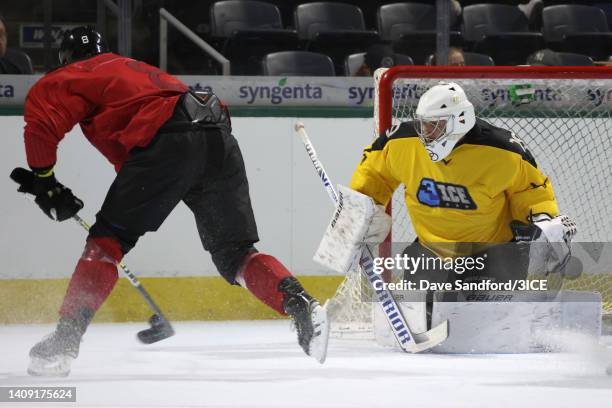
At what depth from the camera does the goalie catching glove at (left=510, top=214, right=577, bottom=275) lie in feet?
12.0

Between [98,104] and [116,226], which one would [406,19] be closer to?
[98,104]

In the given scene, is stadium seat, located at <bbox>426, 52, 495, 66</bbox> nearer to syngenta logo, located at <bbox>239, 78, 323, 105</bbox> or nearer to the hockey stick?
syngenta logo, located at <bbox>239, 78, 323, 105</bbox>

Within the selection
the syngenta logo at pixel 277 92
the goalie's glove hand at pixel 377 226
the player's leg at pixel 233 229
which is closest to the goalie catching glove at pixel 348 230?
the goalie's glove hand at pixel 377 226

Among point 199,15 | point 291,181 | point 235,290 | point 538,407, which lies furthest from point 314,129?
point 538,407

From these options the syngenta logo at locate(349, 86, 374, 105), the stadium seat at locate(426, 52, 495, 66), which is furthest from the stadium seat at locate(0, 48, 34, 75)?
the stadium seat at locate(426, 52, 495, 66)

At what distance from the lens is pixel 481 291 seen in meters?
4.02

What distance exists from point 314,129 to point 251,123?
0.26 m

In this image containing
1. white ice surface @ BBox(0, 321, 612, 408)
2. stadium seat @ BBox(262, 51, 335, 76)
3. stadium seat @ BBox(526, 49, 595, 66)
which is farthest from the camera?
stadium seat @ BBox(526, 49, 595, 66)

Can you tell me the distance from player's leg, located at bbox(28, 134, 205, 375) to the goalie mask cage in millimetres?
1192

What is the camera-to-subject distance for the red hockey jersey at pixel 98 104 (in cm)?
332

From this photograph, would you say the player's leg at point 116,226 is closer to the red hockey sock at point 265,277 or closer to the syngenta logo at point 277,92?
the red hockey sock at point 265,277

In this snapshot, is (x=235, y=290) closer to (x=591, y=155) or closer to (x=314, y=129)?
(x=314, y=129)

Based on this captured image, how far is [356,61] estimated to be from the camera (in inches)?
216

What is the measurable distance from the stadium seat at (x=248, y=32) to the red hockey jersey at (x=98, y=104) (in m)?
1.94
